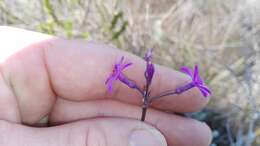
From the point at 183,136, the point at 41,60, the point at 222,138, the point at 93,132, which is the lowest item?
the point at 222,138

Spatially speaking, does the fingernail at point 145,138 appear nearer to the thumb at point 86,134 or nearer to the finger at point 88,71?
the thumb at point 86,134

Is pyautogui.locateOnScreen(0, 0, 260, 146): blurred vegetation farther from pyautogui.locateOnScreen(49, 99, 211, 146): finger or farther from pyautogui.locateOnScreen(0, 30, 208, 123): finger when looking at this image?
pyautogui.locateOnScreen(0, 30, 208, 123): finger

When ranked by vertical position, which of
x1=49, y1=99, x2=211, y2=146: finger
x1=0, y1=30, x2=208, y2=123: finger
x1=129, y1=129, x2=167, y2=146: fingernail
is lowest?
x1=49, y1=99, x2=211, y2=146: finger

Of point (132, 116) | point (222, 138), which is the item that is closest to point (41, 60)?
point (132, 116)

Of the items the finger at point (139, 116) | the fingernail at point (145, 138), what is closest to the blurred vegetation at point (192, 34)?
the finger at point (139, 116)

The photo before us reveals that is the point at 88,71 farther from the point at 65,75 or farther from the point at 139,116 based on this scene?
the point at 139,116

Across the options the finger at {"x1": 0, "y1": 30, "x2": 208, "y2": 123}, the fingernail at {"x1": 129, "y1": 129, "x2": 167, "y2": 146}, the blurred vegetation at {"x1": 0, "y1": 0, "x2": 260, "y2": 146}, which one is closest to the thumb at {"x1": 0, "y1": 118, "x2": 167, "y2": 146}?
the fingernail at {"x1": 129, "y1": 129, "x2": 167, "y2": 146}

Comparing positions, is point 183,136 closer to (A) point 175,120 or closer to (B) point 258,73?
(A) point 175,120
